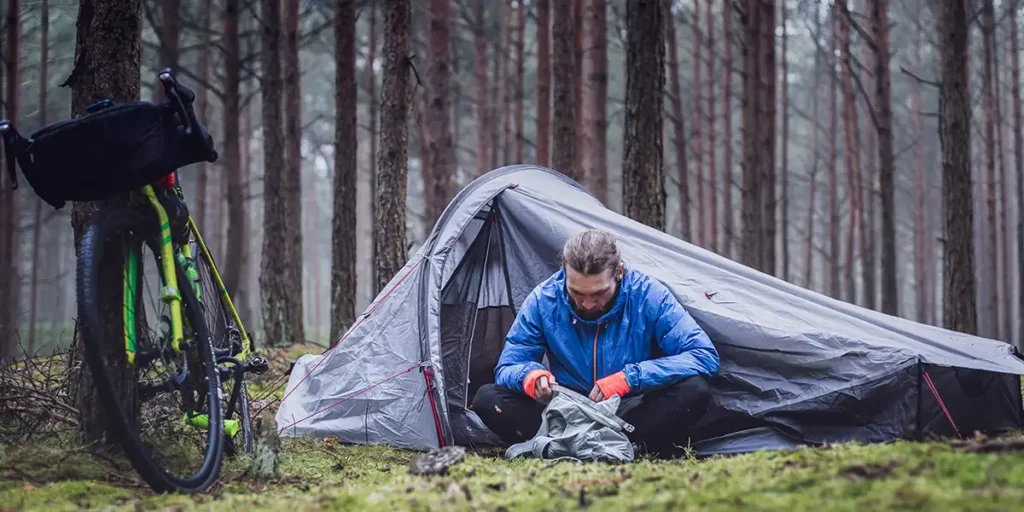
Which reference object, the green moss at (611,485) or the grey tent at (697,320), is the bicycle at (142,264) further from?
the grey tent at (697,320)

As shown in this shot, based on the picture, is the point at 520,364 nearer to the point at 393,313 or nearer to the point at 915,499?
the point at 393,313

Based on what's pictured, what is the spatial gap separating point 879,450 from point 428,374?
7.51 ft

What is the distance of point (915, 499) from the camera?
Answer: 212cm

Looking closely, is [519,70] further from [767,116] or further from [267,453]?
[267,453]

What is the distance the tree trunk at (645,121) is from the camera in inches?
258

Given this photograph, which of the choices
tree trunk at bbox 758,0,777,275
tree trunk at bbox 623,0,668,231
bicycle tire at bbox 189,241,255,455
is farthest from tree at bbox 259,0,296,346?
tree trunk at bbox 758,0,777,275

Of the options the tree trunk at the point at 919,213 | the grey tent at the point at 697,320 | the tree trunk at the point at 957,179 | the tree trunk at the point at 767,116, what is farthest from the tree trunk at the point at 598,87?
the tree trunk at the point at 919,213

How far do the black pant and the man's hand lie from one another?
0.15 metres

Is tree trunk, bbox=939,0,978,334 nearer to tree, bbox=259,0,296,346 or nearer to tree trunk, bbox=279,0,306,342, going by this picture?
tree, bbox=259,0,296,346

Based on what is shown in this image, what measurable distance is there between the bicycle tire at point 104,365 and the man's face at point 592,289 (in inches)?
65.0

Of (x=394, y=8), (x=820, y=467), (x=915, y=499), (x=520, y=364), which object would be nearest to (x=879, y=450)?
(x=820, y=467)

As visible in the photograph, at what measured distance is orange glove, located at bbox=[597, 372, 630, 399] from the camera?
3869 millimetres

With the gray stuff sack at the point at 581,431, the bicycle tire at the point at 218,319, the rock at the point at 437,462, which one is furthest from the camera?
the gray stuff sack at the point at 581,431

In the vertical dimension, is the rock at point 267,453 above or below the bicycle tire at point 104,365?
below
